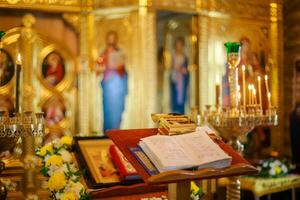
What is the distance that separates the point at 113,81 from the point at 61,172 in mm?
2685

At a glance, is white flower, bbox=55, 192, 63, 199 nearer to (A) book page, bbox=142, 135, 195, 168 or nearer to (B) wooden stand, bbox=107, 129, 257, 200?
(B) wooden stand, bbox=107, 129, 257, 200

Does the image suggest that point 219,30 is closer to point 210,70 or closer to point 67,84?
point 210,70

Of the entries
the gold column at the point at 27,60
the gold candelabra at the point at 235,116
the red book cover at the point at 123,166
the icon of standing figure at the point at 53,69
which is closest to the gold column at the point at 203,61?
the icon of standing figure at the point at 53,69

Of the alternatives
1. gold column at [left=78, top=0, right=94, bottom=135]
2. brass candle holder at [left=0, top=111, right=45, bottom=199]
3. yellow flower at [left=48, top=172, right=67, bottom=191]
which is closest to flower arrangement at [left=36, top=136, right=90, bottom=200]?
yellow flower at [left=48, top=172, right=67, bottom=191]

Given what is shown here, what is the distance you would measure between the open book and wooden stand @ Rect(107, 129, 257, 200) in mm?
32

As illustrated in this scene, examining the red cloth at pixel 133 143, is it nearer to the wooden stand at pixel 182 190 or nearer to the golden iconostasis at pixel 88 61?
the wooden stand at pixel 182 190

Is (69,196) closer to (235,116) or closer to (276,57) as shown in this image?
(235,116)

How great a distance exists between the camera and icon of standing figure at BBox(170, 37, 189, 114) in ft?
19.6

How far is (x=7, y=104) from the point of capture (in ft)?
15.7

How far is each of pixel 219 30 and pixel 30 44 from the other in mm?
2444

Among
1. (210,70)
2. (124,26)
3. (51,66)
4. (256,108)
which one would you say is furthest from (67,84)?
(256,108)

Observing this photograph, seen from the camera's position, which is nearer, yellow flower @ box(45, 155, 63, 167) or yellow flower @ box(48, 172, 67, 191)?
yellow flower @ box(48, 172, 67, 191)

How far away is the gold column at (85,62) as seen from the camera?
493 centimetres

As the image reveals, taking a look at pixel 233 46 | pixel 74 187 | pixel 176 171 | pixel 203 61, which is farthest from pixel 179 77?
pixel 176 171
